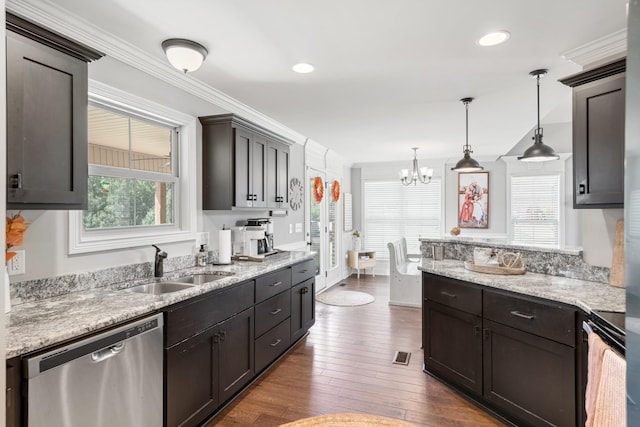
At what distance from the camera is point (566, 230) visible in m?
6.31

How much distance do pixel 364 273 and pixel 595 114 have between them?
6.07 m

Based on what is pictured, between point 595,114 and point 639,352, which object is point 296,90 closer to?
point 595,114

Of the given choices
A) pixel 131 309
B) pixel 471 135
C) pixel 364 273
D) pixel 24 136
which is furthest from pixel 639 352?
pixel 364 273

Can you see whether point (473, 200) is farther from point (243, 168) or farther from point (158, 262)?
point (158, 262)

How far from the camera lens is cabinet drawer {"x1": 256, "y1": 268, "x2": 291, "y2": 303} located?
2.99 meters

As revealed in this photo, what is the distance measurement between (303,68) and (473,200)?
5.34m

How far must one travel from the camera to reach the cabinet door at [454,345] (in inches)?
102

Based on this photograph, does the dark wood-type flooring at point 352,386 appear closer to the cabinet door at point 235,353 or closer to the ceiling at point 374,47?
the cabinet door at point 235,353

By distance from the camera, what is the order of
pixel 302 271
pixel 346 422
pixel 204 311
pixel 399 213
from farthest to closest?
pixel 399 213
pixel 302 271
pixel 204 311
pixel 346 422

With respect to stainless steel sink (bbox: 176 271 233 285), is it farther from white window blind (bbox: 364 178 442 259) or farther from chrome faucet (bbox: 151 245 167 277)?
white window blind (bbox: 364 178 442 259)

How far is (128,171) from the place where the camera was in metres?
2.67

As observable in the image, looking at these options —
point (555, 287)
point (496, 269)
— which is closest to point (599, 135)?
point (555, 287)

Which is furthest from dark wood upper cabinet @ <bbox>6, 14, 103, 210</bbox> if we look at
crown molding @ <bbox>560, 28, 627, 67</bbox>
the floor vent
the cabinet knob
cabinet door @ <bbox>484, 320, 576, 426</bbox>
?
crown molding @ <bbox>560, 28, 627, 67</bbox>

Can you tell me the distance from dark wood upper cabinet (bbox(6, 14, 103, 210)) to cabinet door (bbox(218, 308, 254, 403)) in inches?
50.3
